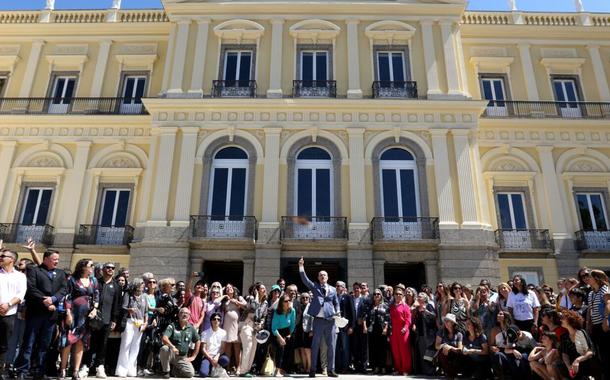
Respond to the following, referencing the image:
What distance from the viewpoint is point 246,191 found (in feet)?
53.4

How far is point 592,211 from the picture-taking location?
17344 millimetres

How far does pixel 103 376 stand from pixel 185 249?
7.52 m

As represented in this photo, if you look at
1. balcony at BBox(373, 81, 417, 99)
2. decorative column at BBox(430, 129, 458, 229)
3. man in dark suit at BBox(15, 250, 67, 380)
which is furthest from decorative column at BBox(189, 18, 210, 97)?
man in dark suit at BBox(15, 250, 67, 380)

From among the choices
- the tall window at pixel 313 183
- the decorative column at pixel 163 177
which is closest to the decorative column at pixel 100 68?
the decorative column at pixel 163 177

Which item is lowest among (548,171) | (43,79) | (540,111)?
(548,171)

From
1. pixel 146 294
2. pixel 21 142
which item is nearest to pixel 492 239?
Result: pixel 146 294

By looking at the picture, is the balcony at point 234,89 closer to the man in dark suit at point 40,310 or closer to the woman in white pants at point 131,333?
the woman in white pants at point 131,333

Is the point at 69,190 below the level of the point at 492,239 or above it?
above

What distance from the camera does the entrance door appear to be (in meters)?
16.0

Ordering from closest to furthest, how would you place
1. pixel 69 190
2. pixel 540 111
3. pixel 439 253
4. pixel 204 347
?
pixel 204 347 < pixel 439 253 < pixel 69 190 < pixel 540 111

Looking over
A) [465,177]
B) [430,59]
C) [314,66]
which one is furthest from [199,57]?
[465,177]

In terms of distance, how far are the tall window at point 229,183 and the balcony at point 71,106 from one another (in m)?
4.60

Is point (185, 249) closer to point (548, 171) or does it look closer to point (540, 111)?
point (548, 171)

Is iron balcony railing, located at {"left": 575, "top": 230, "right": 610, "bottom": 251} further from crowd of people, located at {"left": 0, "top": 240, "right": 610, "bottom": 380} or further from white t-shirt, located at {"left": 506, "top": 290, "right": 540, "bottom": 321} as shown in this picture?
white t-shirt, located at {"left": 506, "top": 290, "right": 540, "bottom": 321}
